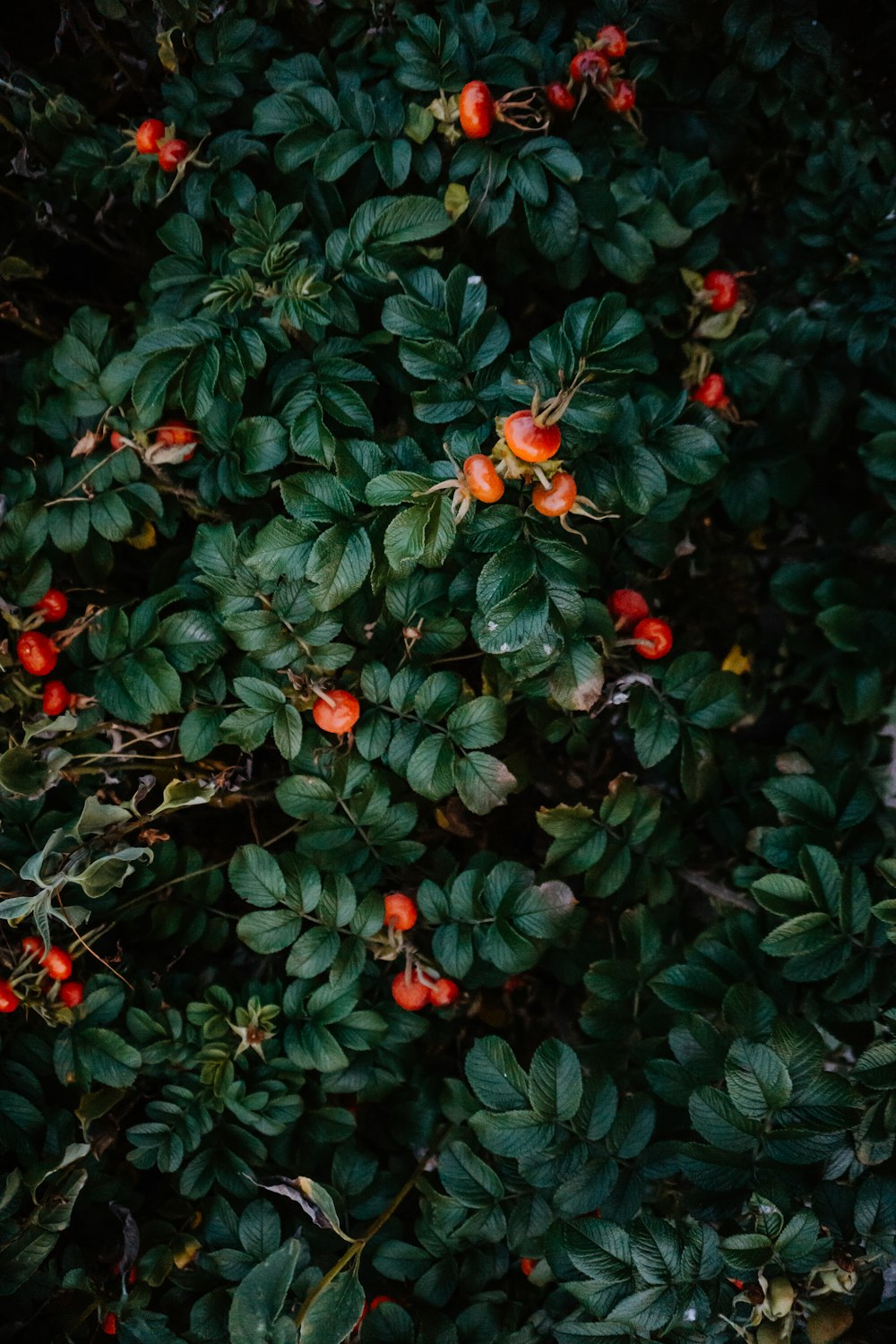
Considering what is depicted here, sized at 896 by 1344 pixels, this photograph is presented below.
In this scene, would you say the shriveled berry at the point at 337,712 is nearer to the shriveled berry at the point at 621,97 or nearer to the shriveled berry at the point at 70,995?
the shriveled berry at the point at 70,995

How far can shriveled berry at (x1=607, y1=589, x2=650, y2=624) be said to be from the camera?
1.44 meters

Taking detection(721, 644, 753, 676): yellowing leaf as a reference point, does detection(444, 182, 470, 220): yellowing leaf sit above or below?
above

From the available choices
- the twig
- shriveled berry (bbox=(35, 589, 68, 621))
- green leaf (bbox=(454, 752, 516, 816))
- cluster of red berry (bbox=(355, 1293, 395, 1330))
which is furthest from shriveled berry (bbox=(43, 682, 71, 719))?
the twig

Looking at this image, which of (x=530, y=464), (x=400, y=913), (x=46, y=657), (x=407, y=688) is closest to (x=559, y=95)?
(x=530, y=464)

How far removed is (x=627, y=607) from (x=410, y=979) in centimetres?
66

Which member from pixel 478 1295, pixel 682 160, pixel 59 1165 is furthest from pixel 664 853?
pixel 682 160

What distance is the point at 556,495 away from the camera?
3.38 ft

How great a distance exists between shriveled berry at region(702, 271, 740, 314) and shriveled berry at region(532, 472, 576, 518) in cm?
66

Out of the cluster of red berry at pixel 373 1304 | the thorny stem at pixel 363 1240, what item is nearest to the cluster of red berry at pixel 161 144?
the thorny stem at pixel 363 1240

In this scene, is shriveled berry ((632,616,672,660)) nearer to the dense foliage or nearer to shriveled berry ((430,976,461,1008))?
the dense foliage

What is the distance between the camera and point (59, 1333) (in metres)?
1.31

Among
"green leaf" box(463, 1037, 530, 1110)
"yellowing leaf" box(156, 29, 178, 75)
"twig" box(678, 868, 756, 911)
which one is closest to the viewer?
"green leaf" box(463, 1037, 530, 1110)

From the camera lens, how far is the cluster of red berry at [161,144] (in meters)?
1.32

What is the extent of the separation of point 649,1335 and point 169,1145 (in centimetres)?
68
